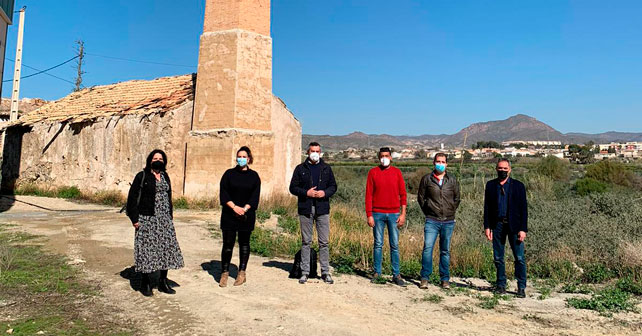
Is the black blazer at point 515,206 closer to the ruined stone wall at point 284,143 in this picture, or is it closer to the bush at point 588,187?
the ruined stone wall at point 284,143

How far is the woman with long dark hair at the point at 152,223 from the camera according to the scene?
5469 mm

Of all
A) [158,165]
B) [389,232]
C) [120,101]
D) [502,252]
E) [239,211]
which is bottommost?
[502,252]

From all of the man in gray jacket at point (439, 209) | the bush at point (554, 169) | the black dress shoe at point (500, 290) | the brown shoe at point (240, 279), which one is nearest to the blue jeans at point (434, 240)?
the man in gray jacket at point (439, 209)

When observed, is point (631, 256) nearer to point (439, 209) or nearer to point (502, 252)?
point (502, 252)

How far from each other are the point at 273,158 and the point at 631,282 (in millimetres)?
10979

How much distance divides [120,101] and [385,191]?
1663cm

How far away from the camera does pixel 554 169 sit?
2923 cm

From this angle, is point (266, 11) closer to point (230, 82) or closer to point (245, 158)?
point (230, 82)

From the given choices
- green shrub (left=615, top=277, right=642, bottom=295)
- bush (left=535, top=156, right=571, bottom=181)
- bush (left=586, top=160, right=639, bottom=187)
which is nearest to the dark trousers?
green shrub (left=615, top=277, right=642, bottom=295)

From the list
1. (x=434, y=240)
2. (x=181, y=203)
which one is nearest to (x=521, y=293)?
(x=434, y=240)

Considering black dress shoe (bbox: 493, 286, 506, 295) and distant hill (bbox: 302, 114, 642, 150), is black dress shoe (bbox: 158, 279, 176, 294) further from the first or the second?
distant hill (bbox: 302, 114, 642, 150)

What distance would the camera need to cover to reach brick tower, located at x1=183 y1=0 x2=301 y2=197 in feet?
47.3

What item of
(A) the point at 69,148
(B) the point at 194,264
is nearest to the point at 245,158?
(B) the point at 194,264

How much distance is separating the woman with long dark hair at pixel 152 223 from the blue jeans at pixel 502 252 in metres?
4.26
